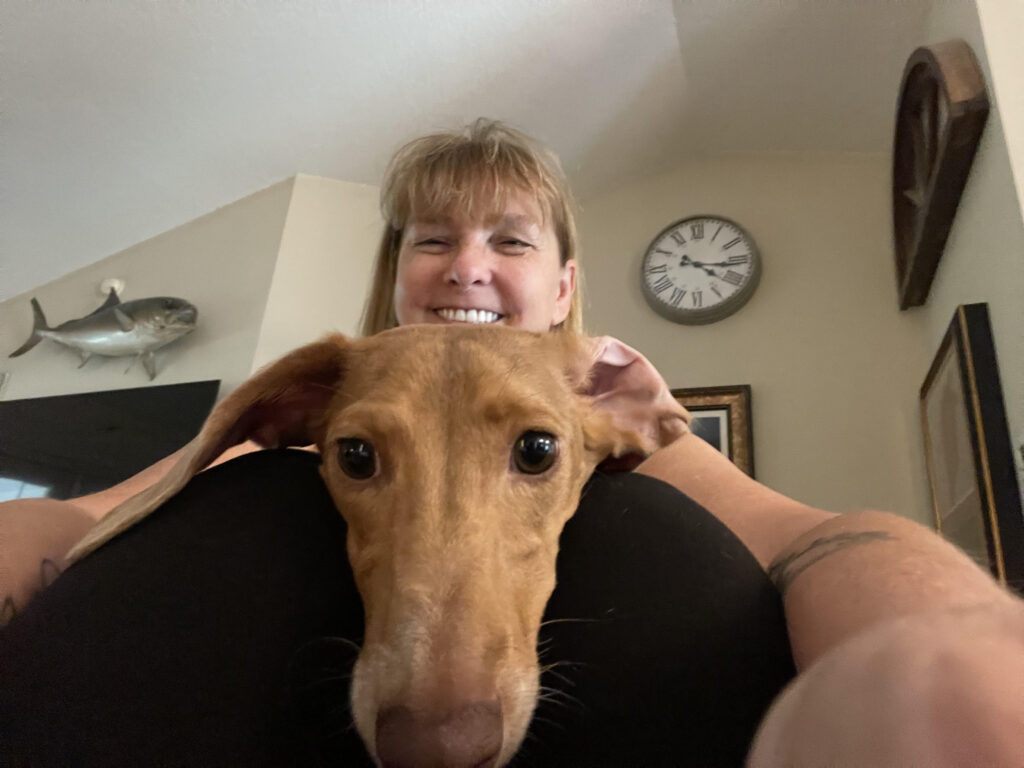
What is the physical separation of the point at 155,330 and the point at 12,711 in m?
3.43

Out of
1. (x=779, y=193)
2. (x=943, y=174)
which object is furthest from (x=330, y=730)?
(x=779, y=193)

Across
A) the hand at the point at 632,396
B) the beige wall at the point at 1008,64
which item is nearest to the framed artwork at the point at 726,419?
the beige wall at the point at 1008,64

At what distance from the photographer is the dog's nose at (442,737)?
1.80 feet

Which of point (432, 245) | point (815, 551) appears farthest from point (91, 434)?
point (815, 551)

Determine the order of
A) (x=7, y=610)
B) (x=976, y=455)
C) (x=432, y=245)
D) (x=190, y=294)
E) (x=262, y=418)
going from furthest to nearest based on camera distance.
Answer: (x=190, y=294) → (x=976, y=455) → (x=432, y=245) → (x=262, y=418) → (x=7, y=610)

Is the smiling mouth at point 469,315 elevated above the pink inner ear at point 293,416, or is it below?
above

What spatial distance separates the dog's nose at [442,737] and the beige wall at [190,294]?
3173 mm

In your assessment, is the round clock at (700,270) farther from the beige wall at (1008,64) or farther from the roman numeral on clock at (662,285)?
the beige wall at (1008,64)

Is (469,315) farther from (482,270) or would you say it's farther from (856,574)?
(856,574)

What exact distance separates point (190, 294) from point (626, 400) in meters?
3.51

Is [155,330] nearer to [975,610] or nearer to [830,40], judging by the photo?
[830,40]

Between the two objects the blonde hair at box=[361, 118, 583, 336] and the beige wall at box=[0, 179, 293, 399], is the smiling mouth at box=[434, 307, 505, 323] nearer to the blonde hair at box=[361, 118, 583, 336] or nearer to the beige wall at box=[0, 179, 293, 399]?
the blonde hair at box=[361, 118, 583, 336]

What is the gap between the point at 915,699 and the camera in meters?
0.35

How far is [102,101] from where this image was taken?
10.8 ft
